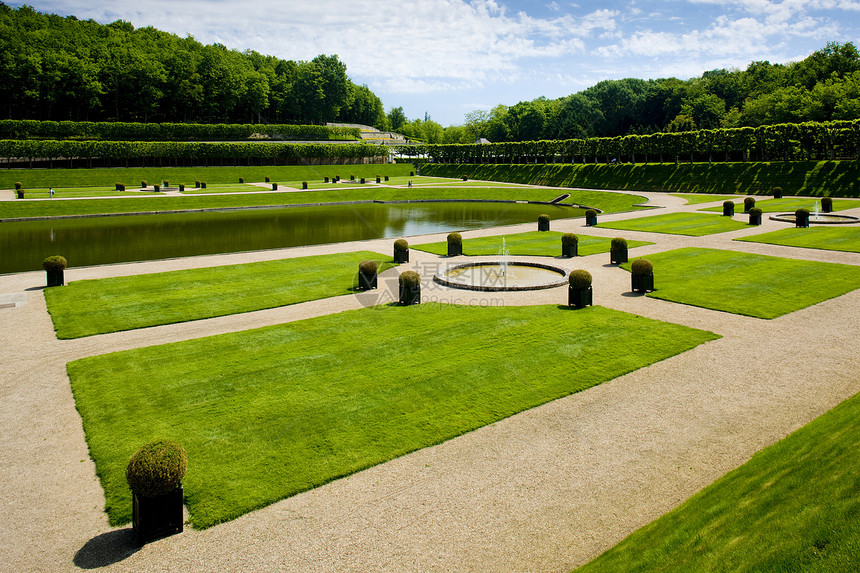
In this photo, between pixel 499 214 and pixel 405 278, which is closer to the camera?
pixel 405 278

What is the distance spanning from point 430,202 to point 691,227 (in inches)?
1440

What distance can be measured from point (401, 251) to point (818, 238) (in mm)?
22790

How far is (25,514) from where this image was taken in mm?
8312

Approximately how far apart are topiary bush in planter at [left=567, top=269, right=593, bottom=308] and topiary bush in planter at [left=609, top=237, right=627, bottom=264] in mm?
7758

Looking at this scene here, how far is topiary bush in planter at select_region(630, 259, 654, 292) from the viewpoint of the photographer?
20438mm

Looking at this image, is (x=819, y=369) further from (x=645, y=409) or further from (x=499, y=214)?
(x=499, y=214)

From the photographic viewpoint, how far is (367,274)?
21.8m

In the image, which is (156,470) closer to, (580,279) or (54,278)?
(580,279)

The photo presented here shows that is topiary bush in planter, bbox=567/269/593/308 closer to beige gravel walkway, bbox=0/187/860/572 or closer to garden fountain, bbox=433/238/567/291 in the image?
garden fountain, bbox=433/238/567/291

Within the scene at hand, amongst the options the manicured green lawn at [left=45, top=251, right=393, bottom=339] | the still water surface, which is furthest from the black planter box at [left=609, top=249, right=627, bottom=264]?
the still water surface

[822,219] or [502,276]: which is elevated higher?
[822,219]

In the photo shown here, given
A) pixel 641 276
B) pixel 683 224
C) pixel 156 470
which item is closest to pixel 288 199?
pixel 683 224

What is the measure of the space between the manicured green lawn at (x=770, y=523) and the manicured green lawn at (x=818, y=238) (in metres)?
24.2

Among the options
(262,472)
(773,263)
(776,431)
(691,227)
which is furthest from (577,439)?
(691,227)
